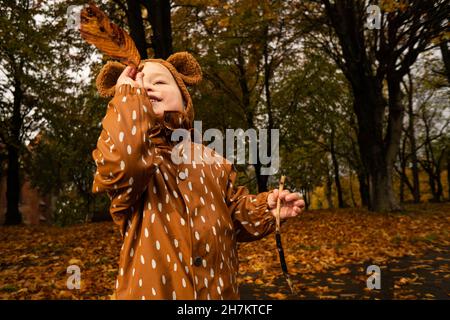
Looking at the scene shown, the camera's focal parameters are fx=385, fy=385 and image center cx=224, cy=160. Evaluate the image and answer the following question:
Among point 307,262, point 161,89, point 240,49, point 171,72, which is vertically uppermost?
point 240,49

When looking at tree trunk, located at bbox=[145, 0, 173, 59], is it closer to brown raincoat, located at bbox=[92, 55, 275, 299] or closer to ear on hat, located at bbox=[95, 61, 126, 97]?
ear on hat, located at bbox=[95, 61, 126, 97]

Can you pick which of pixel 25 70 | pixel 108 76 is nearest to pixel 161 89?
pixel 108 76

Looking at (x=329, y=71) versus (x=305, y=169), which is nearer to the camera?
(x=329, y=71)

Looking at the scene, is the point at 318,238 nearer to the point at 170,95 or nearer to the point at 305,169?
the point at 170,95

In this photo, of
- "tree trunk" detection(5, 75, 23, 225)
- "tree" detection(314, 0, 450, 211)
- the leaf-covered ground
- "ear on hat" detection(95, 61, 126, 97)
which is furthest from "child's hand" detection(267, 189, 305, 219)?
"tree trunk" detection(5, 75, 23, 225)

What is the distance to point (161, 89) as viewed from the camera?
1928 mm

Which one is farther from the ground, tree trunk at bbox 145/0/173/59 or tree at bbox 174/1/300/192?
tree at bbox 174/1/300/192

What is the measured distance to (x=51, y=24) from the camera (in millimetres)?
13281

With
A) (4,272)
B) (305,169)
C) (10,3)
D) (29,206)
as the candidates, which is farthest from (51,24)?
(29,206)

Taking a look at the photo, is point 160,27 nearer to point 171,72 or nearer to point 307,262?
point 307,262

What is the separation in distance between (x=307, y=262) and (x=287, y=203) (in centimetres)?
557

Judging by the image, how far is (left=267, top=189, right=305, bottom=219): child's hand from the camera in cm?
197
